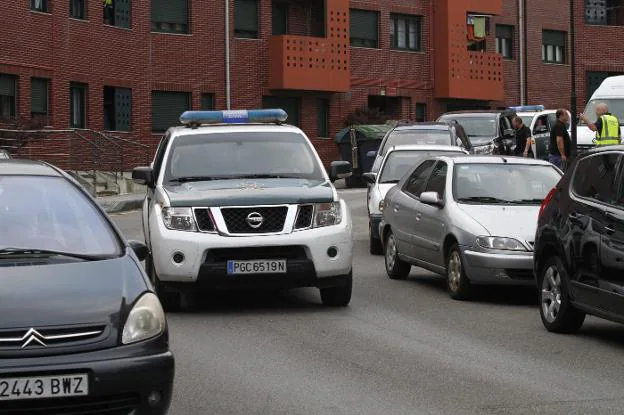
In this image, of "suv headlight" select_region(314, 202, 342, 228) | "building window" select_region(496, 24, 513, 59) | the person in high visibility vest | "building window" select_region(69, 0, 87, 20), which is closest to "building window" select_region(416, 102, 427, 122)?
"building window" select_region(496, 24, 513, 59)

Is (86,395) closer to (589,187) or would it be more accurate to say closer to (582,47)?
(589,187)

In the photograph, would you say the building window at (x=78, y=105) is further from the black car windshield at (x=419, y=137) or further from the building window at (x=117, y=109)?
the black car windshield at (x=419, y=137)

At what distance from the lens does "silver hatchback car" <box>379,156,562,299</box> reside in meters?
14.0

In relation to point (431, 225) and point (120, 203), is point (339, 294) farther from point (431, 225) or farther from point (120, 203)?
point (120, 203)

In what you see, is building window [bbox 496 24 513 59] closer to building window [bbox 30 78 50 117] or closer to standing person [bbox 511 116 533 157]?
building window [bbox 30 78 50 117]

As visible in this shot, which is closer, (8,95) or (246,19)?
(8,95)

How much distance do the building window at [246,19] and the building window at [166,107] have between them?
3.36 metres

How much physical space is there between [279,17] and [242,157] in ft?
118

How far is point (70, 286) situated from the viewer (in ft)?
23.8

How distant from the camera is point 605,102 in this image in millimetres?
33312

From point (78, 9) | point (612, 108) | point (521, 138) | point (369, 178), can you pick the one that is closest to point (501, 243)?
point (369, 178)

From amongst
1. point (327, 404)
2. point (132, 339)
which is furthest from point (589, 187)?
point (132, 339)

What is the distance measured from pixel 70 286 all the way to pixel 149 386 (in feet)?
2.21

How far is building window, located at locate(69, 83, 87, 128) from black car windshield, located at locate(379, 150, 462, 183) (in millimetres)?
20524
